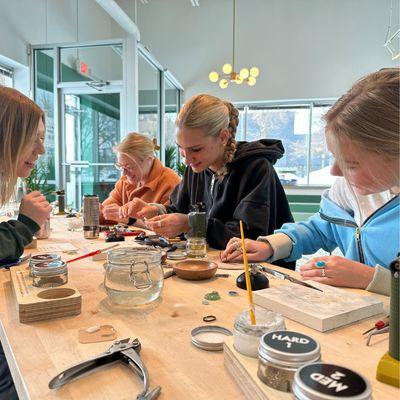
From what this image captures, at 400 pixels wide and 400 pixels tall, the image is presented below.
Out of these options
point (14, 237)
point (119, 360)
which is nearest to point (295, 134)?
point (14, 237)

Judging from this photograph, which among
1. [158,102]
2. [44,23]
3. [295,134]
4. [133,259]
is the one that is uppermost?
[44,23]

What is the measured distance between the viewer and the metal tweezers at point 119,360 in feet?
1.76

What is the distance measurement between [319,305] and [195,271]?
37 cm

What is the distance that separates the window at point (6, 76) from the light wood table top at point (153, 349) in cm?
451

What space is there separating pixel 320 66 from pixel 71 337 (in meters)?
6.92

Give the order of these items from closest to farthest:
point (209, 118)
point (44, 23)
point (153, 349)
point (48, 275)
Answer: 1. point (153, 349)
2. point (48, 275)
3. point (209, 118)
4. point (44, 23)

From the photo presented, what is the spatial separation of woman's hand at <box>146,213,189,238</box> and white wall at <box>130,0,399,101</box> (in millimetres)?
5823

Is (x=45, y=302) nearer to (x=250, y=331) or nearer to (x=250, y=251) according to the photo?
(x=250, y=331)

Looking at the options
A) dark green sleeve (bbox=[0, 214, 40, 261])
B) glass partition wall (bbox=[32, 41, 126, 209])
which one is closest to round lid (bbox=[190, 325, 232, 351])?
dark green sleeve (bbox=[0, 214, 40, 261])

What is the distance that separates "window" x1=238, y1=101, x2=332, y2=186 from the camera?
7078 mm

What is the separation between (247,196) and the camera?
158 centimetres

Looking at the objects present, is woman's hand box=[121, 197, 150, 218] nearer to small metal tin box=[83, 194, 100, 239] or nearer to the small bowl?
small metal tin box=[83, 194, 100, 239]

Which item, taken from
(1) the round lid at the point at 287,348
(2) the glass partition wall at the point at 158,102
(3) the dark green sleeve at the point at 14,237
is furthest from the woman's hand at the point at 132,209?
(2) the glass partition wall at the point at 158,102

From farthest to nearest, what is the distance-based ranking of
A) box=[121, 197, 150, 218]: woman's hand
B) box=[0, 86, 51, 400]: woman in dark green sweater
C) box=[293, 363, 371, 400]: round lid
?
box=[121, 197, 150, 218]: woman's hand, box=[0, 86, 51, 400]: woman in dark green sweater, box=[293, 363, 371, 400]: round lid
